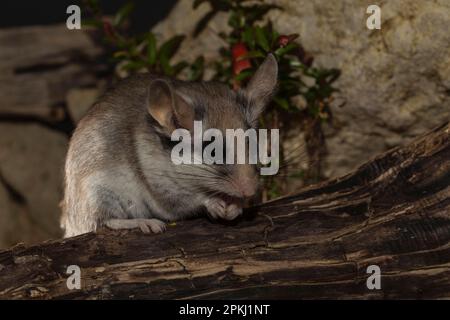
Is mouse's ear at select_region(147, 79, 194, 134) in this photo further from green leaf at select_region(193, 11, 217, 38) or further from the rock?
the rock

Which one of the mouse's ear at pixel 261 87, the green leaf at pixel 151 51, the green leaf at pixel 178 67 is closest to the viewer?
the mouse's ear at pixel 261 87

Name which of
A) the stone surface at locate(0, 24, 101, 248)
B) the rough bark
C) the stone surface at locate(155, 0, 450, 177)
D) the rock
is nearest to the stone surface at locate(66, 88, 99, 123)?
the stone surface at locate(0, 24, 101, 248)

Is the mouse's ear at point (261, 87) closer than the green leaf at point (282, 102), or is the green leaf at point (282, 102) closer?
the mouse's ear at point (261, 87)

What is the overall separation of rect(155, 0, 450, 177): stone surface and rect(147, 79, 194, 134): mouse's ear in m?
2.16

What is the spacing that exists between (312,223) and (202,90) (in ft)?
3.65

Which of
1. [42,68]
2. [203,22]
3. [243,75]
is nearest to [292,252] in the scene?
[243,75]

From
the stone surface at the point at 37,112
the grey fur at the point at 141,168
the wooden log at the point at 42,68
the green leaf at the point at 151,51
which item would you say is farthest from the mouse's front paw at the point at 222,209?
the wooden log at the point at 42,68

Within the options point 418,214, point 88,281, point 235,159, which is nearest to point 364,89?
point 418,214

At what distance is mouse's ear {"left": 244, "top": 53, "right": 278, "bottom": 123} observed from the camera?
15.0 ft

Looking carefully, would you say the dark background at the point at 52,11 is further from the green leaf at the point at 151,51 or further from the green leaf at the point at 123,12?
the green leaf at the point at 151,51

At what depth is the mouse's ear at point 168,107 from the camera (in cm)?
413

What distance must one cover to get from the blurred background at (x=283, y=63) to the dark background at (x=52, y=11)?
12mm

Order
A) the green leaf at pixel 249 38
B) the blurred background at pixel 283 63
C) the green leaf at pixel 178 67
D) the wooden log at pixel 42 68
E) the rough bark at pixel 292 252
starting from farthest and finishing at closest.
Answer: the wooden log at pixel 42 68, the green leaf at pixel 178 67, the green leaf at pixel 249 38, the blurred background at pixel 283 63, the rough bark at pixel 292 252

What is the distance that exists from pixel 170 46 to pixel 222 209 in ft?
8.51
